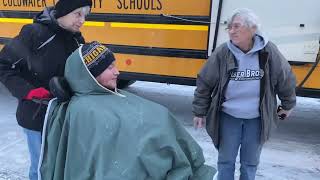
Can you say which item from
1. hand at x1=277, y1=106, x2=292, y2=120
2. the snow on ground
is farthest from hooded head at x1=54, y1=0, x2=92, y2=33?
the snow on ground

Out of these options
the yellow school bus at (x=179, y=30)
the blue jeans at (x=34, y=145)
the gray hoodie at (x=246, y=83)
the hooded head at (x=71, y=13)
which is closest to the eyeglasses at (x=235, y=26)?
the gray hoodie at (x=246, y=83)

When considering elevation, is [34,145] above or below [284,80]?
below

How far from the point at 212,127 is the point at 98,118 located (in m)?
1.48

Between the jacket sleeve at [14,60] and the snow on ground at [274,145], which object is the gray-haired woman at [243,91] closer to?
the snow on ground at [274,145]

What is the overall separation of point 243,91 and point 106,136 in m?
1.43

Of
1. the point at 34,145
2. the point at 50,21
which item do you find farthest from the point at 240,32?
the point at 34,145

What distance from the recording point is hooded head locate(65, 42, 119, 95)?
1671 millimetres

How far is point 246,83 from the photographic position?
2736 millimetres

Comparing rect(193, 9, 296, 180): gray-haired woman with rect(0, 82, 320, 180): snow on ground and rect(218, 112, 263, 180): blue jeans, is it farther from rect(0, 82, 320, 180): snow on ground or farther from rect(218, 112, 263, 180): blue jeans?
rect(0, 82, 320, 180): snow on ground

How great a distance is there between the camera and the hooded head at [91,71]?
1671 millimetres

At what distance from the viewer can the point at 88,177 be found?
153cm

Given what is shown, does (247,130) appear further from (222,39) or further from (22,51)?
(222,39)

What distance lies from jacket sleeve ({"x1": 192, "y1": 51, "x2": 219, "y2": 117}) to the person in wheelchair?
3.77 ft

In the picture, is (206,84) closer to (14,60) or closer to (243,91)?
(243,91)
